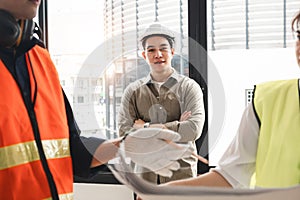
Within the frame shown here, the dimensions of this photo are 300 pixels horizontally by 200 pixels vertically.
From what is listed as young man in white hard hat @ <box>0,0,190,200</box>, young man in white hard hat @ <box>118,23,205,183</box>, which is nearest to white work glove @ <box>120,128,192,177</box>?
young man in white hard hat @ <box>0,0,190,200</box>

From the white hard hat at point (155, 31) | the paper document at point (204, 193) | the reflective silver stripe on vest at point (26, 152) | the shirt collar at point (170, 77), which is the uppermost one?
the white hard hat at point (155, 31)

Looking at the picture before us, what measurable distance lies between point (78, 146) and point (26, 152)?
0.43ft

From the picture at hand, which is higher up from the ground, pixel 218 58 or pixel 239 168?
pixel 218 58

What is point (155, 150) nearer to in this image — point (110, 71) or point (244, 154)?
point (244, 154)

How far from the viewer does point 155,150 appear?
2.12 feet

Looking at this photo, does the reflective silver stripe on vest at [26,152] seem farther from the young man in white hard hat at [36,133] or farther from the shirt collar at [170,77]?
the shirt collar at [170,77]

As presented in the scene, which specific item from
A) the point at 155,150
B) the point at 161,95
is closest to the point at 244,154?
the point at 155,150

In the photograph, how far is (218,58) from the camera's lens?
5.11ft

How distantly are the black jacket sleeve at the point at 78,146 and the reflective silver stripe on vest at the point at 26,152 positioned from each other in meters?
0.03

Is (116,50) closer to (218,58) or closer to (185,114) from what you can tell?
(185,114)

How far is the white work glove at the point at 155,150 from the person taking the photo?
65 cm

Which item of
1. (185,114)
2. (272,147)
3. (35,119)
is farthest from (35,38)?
(272,147)

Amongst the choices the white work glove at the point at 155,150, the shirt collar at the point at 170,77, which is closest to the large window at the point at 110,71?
the shirt collar at the point at 170,77

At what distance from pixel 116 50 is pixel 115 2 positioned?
0.36 m
